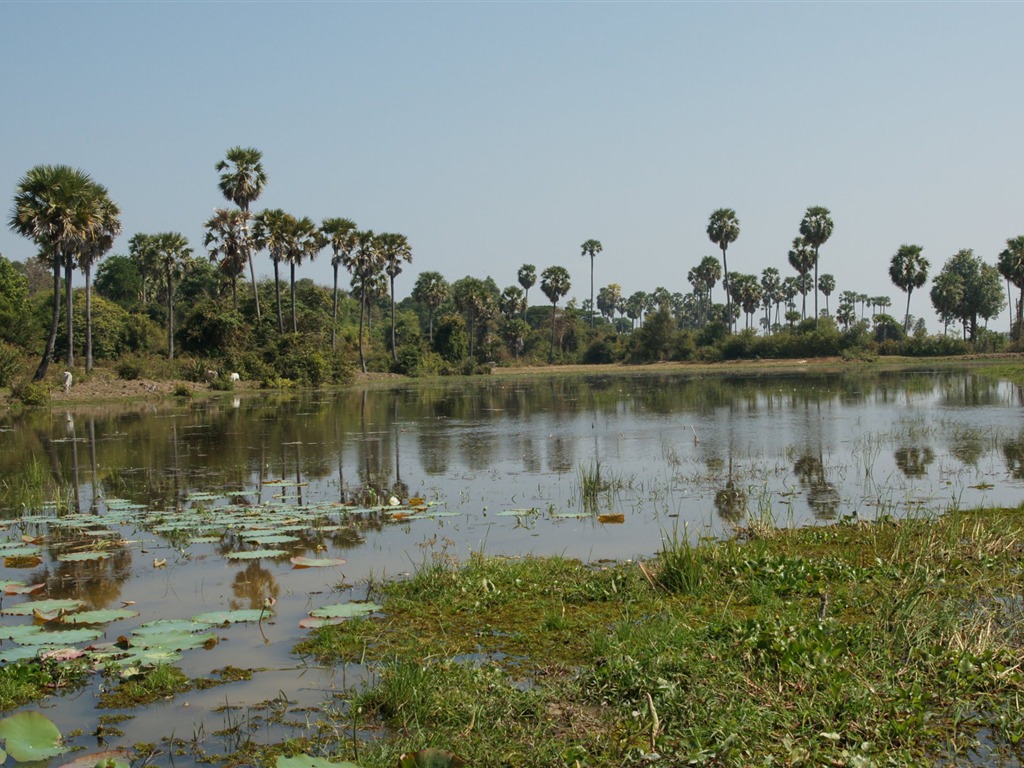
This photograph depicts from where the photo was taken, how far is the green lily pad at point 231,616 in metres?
7.42

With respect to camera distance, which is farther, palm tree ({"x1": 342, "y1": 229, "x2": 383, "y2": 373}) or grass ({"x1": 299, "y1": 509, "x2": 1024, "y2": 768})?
palm tree ({"x1": 342, "y1": 229, "x2": 383, "y2": 373})

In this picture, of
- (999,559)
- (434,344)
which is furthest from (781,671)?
(434,344)

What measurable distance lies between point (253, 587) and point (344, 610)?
1800mm

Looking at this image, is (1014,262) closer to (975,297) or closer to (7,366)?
(975,297)

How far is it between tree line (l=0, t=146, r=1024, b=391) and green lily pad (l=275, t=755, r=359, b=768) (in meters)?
41.8

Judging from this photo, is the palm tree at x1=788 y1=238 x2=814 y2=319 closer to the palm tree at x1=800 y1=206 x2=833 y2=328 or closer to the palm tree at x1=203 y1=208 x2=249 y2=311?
the palm tree at x1=800 y1=206 x2=833 y2=328

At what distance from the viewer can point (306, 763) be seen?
13.6 feet

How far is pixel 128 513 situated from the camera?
13.2 metres

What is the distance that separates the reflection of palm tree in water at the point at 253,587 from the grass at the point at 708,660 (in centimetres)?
121

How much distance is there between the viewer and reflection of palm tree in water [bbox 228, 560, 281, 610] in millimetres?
8367

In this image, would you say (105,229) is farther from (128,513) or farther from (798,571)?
(798,571)

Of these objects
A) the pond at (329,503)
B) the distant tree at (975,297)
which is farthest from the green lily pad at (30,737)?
the distant tree at (975,297)

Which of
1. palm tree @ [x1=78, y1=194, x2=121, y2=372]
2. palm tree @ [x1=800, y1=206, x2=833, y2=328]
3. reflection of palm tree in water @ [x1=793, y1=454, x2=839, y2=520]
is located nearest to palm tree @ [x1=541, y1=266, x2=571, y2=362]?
palm tree @ [x1=800, y1=206, x2=833, y2=328]

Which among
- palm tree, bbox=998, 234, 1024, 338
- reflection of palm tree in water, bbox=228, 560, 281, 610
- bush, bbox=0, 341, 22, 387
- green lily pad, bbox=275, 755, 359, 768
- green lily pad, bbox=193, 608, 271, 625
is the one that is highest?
palm tree, bbox=998, 234, 1024, 338
